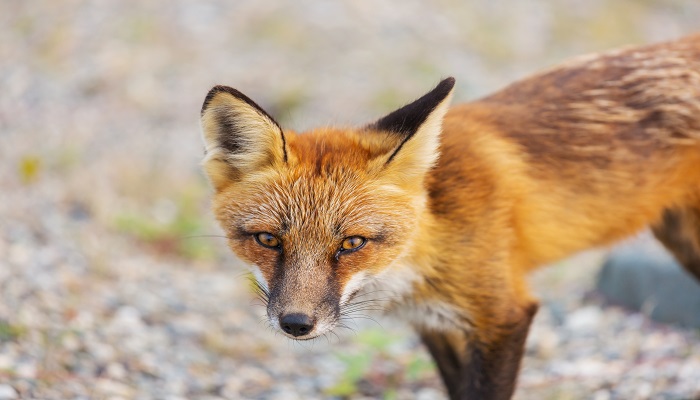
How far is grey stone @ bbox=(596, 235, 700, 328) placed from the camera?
191 inches

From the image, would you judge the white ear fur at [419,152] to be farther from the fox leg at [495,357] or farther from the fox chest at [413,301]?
the fox leg at [495,357]

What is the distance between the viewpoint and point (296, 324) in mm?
2711

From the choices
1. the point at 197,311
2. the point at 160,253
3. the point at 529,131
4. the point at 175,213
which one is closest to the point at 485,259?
the point at 529,131

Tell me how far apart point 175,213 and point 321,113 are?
2.42 meters

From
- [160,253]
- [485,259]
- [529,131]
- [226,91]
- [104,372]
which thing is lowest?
[160,253]

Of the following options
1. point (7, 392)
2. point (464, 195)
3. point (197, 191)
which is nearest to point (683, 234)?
point (464, 195)

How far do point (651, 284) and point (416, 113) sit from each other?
9.89 feet

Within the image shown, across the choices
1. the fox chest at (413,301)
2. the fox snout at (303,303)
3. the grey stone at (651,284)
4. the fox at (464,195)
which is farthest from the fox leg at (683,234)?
the fox snout at (303,303)

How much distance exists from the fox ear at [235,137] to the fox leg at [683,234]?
2270 mm

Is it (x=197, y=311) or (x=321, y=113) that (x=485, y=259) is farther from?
(x=321, y=113)

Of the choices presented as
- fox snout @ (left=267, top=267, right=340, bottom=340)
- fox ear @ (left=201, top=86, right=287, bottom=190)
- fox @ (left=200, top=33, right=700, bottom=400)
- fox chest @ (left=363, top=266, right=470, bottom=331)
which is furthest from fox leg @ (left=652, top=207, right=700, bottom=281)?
fox ear @ (left=201, top=86, right=287, bottom=190)

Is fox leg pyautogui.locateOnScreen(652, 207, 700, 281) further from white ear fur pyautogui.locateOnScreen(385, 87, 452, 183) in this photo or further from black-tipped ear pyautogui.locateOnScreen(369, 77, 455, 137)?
black-tipped ear pyautogui.locateOnScreen(369, 77, 455, 137)

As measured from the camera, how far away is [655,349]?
458cm

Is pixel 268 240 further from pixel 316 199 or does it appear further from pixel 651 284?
pixel 651 284
